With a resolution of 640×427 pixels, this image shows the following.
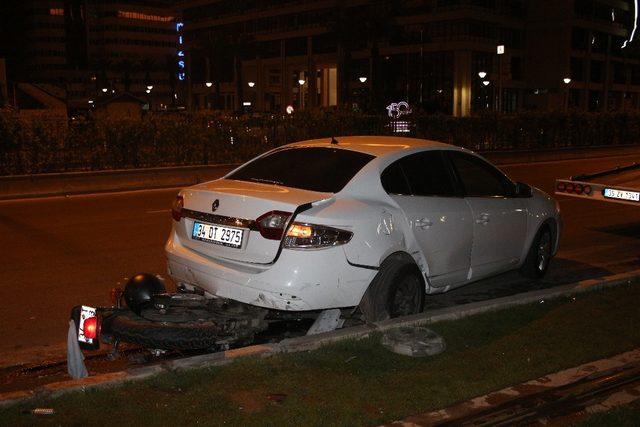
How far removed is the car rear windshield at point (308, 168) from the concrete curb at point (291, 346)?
113 cm

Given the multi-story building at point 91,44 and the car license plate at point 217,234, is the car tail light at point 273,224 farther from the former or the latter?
the multi-story building at point 91,44

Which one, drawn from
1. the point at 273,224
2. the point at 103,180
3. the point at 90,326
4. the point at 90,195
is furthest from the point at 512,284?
the point at 103,180

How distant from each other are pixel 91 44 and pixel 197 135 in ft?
441

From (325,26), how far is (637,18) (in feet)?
248

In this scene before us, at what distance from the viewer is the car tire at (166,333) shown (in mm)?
4938

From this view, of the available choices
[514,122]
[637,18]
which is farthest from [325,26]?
[637,18]

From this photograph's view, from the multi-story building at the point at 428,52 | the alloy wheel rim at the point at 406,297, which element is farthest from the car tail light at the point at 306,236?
the multi-story building at the point at 428,52

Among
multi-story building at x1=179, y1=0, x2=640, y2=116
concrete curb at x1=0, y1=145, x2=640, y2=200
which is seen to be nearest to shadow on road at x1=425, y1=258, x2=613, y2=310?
concrete curb at x1=0, y1=145, x2=640, y2=200

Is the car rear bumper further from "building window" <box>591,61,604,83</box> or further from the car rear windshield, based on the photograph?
"building window" <box>591,61,604,83</box>

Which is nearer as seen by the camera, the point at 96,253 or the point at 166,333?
the point at 166,333

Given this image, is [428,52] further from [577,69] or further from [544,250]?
[544,250]

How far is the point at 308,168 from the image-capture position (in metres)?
6.09

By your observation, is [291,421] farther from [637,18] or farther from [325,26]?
[325,26]

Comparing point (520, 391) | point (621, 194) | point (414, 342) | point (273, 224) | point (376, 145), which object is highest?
point (376, 145)
